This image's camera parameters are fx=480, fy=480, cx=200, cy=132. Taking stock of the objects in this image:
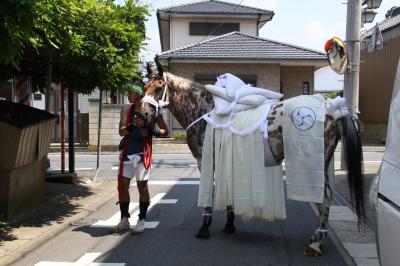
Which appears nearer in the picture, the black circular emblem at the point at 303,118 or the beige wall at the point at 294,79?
the black circular emblem at the point at 303,118

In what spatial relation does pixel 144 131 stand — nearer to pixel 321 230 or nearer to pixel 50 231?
pixel 50 231

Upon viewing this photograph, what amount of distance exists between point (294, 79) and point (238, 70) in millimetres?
2935

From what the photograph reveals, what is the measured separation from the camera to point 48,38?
5914 millimetres

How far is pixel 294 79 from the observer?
77.4 ft

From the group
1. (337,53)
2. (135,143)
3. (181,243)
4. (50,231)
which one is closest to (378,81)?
(337,53)

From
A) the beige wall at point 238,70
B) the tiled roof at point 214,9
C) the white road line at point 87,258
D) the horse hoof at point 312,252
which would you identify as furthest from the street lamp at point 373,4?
the tiled roof at point 214,9

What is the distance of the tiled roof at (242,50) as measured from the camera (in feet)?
73.0

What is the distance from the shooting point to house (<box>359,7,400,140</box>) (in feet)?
73.4

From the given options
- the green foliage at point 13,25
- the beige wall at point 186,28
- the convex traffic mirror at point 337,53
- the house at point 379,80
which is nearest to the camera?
the green foliage at point 13,25

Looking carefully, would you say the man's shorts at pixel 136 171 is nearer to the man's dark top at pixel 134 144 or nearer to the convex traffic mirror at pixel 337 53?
the man's dark top at pixel 134 144

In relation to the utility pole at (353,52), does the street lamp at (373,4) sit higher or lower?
higher

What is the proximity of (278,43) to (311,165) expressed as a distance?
1949cm

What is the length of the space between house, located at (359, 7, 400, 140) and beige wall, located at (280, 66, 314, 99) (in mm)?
2813

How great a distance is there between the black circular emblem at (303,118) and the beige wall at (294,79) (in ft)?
60.7
